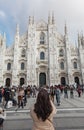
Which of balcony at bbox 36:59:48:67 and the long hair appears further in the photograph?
balcony at bbox 36:59:48:67

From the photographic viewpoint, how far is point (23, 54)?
40.2 meters

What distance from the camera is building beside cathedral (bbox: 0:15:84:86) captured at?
125 ft

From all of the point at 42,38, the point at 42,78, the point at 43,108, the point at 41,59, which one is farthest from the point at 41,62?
the point at 43,108

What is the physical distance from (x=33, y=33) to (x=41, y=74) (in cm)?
943

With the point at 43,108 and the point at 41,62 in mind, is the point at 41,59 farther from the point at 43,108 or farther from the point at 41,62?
A: the point at 43,108

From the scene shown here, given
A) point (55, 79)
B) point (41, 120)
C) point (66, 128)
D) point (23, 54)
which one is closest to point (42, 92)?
point (41, 120)

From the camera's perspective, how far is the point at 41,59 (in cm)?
4019

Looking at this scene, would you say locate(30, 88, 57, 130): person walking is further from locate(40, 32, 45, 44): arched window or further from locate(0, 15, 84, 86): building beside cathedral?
locate(40, 32, 45, 44): arched window

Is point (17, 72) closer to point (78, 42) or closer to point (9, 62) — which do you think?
point (9, 62)

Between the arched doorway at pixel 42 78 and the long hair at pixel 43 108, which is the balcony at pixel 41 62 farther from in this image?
the long hair at pixel 43 108

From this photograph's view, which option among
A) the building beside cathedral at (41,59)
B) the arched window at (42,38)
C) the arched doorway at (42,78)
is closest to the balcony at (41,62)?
the building beside cathedral at (41,59)

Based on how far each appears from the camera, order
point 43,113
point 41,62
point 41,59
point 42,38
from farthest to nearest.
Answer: point 42,38 → point 41,59 → point 41,62 → point 43,113

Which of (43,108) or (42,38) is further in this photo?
(42,38)

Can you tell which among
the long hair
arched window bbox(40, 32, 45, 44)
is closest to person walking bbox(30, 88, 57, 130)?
the long hair
